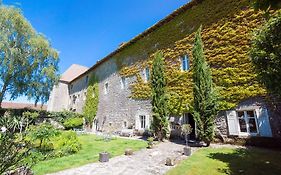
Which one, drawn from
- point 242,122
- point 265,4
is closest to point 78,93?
point 242,122

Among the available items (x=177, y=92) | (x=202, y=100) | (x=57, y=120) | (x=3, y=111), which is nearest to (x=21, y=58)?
(x=3, y=111)

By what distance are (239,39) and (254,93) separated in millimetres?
3242

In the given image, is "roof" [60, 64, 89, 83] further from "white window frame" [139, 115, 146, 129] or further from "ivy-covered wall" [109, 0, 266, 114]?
"white window frame" [139, 115, 146, 129]

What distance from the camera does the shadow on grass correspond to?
18.3 ft

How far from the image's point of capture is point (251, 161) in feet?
21.3

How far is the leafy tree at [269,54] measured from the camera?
227 inches

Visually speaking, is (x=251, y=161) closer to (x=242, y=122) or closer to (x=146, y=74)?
(x=242, y=122)

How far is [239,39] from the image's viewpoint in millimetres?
10023

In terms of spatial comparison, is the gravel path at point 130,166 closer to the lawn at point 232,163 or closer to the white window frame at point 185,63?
the lawn at point 232,163

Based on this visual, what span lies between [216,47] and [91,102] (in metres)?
17.3

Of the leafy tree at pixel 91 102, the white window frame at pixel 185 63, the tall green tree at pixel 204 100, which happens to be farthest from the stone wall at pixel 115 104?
the tall green tree at pixel 204 100

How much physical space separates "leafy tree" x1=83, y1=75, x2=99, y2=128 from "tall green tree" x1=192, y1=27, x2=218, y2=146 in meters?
15.3

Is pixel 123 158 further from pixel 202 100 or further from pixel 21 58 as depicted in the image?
pixel 21 58

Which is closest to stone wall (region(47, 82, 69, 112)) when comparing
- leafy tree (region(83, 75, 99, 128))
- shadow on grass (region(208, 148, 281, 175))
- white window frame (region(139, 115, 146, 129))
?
leafy tree (region(83, 75, 99, 128))
